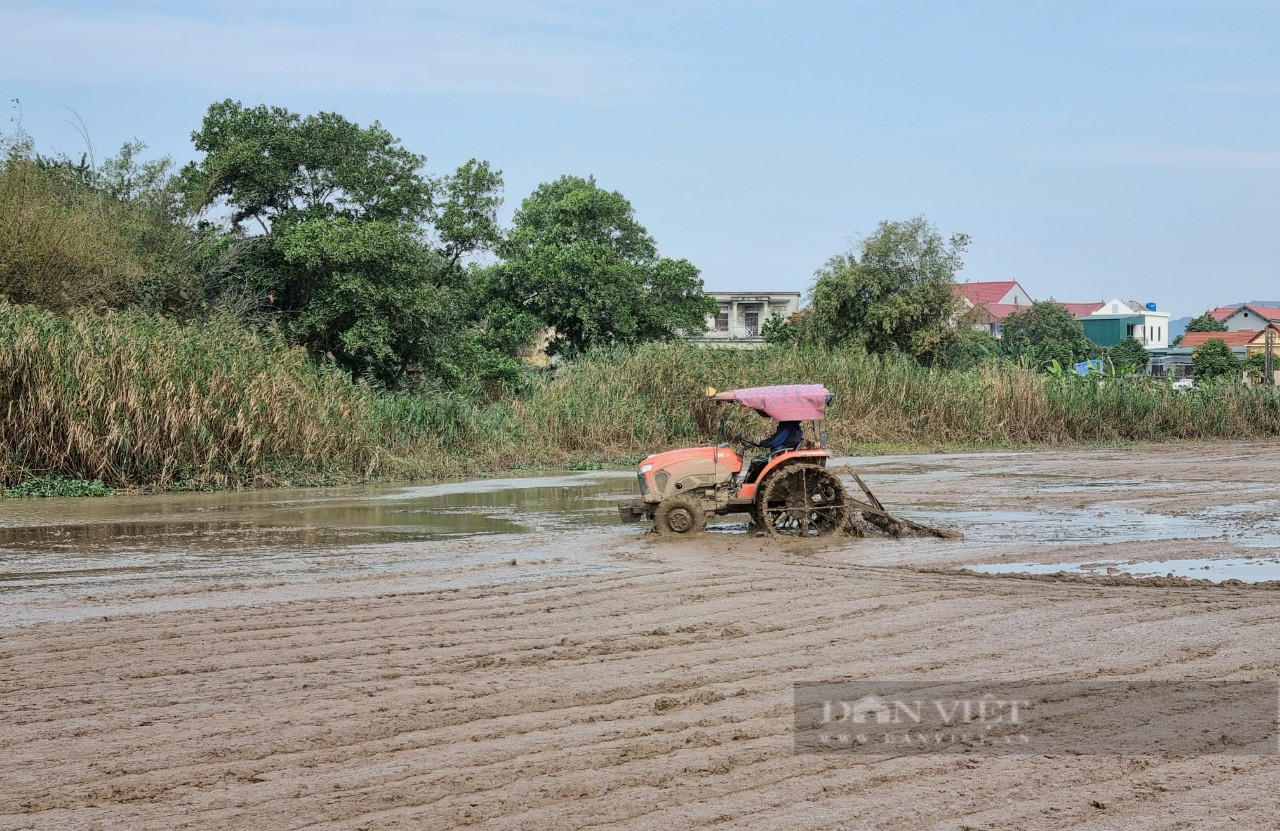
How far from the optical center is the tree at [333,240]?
92.7 ft

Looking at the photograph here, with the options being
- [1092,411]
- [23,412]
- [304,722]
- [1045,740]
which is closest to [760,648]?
[1045,740]

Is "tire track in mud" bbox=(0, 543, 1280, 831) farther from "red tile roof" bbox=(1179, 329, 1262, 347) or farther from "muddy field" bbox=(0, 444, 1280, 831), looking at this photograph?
"red tile roof" bbox=(1179, 329, 1262, 347)

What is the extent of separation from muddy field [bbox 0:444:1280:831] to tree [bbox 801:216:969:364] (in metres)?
27.6

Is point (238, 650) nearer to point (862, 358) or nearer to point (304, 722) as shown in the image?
point (304, 722)

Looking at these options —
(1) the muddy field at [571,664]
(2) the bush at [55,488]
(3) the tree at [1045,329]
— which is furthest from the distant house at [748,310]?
(1) the muddy field at [571,664]

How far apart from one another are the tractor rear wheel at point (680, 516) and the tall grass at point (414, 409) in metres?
8.49

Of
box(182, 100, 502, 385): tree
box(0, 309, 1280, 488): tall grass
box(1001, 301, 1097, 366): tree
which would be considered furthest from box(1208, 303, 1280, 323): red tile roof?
box(182, 100, 502, 385): tree

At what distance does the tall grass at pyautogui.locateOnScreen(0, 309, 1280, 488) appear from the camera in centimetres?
1761

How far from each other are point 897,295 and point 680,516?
30.2 meters

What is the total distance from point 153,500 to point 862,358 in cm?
1790

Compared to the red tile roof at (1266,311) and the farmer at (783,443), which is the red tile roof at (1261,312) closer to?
the red tile roof at (1266,311)

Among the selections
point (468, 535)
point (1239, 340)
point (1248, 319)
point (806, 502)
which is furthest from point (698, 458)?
Answer: point (1248, 319)

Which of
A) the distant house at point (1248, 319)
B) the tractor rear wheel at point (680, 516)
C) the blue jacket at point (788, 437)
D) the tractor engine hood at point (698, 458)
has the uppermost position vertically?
the distant house at point (1248, 319)

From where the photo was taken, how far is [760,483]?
41.4ft
